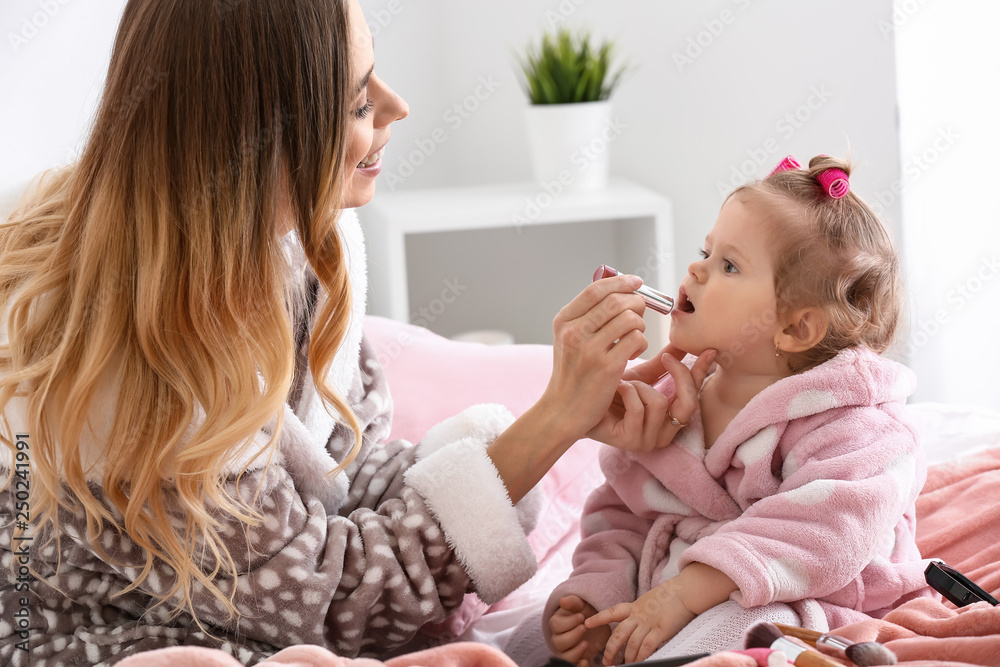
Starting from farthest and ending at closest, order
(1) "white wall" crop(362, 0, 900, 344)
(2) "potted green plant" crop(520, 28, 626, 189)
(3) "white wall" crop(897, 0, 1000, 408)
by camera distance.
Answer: (1) "white wall" crop(362, 0, 900, 344) → (2) "potted green plant" crop(520, 28, 626, 189) → (3) "white wall" crop(897, 0, 1000, 408)

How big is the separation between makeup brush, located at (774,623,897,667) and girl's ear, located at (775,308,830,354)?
0.31 m

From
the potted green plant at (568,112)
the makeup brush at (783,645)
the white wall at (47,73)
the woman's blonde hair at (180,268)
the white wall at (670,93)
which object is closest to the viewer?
the makeup brush at (783,645)

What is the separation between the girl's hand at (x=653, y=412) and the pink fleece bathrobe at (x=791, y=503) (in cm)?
2

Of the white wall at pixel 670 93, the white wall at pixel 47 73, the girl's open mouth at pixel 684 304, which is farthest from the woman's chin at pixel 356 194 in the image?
the white wall at pixel 670 93

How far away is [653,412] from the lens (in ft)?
3.24

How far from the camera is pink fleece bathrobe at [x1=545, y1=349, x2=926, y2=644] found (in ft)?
2.81

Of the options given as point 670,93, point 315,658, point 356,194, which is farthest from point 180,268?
point 670,93

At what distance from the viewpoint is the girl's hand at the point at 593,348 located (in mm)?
956

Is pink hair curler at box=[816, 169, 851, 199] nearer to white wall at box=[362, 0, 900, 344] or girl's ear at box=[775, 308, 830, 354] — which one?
girl's ear at box=[775, 308, 830, 354]

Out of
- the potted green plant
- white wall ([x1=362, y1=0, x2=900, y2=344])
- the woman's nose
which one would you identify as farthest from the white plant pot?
the woman's nose

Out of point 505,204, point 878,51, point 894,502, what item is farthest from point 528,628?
point 878,51

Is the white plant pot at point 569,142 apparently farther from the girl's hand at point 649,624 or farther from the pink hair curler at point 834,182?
the girl's hand at point 649,624

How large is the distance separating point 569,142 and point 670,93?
0.47 m

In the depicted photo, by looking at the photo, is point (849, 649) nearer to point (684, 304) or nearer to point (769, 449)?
point (769, 449)
